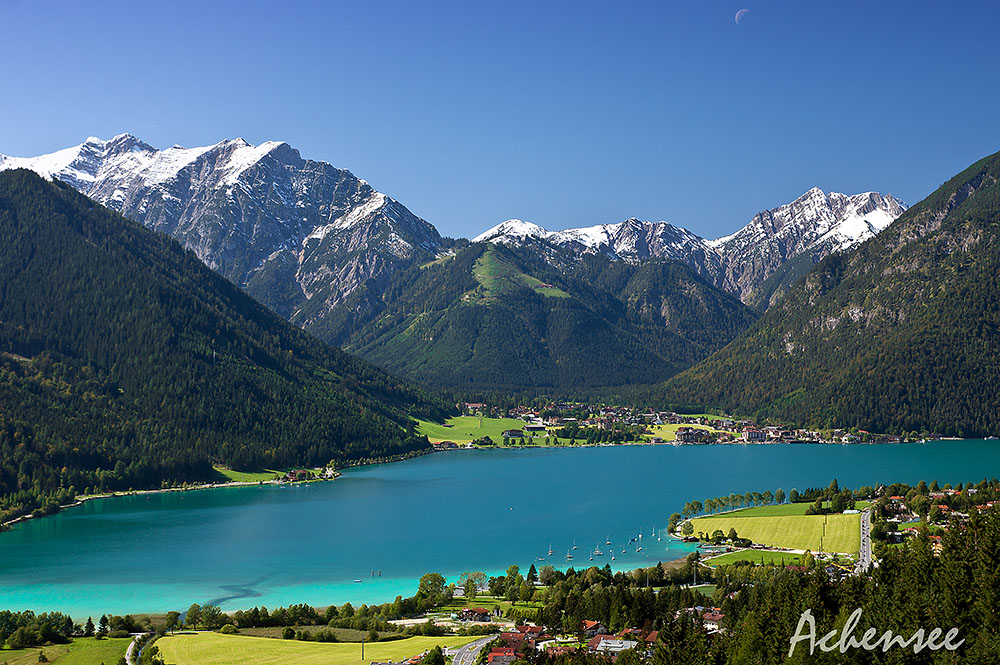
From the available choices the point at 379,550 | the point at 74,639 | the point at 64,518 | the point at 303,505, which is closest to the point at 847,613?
the point at 74,639

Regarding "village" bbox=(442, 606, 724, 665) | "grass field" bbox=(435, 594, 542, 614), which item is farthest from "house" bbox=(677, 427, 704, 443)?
"village" bbox=(442, 606, 724, 665)

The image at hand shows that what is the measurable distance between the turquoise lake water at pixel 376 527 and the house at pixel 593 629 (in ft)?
67.5

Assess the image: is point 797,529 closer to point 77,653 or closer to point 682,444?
point 77,653

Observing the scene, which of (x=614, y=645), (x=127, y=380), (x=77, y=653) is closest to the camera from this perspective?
(x=614, y=645)

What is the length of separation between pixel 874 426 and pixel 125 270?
140486 mm

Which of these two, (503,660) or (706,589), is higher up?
(503,660)

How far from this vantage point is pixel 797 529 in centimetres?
9356

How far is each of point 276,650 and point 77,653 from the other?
12.1m

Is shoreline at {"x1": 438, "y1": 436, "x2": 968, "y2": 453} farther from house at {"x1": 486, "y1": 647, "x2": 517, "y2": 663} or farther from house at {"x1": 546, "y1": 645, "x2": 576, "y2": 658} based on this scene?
house at {"x1": 486, "y1": 647, "x2": 517, "y2": 663}

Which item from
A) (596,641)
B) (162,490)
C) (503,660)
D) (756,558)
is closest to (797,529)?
(756,558)

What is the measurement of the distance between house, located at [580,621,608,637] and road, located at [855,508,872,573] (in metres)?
20.6

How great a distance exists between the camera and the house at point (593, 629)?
59.8m

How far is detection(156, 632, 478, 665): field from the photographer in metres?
57.8

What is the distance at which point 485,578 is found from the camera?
78625 mm
